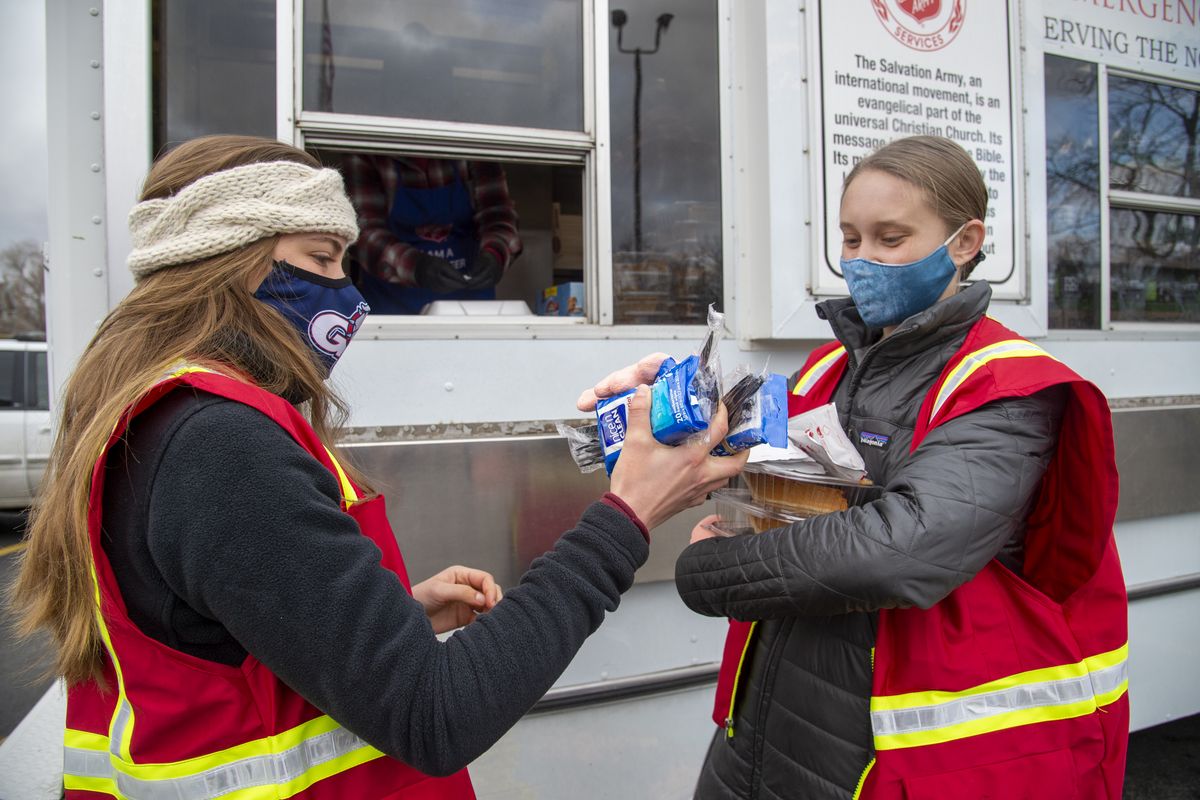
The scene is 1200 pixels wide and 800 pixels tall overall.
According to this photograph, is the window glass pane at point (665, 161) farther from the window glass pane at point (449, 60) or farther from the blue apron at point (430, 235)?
the blue apron at point (430, 235)

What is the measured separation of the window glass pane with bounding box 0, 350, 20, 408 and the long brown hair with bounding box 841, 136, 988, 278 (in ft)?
25.5

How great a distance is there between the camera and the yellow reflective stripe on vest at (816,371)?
1.69m

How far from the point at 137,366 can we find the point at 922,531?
3.55 ft

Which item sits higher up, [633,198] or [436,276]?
[633,198]

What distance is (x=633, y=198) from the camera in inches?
86.7

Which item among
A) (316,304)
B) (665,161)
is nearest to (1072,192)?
(665,161)

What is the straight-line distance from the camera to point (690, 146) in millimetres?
2248

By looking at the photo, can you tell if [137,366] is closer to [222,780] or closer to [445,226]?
[222,780]

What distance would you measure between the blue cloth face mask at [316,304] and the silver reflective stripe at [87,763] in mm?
579

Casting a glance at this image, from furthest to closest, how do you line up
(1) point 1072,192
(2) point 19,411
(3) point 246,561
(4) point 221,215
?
(2) point 19,411, (1) point 1072,192, (4) point 221,215, (3) point 246,561

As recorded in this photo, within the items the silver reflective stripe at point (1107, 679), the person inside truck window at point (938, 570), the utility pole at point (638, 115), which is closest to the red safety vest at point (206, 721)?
the person inside truck window at point (938, 570)

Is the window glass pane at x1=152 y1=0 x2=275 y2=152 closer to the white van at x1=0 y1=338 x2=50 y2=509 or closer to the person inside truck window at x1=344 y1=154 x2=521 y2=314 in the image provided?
the person inside truck window at x1=344 y1=154 x2=521 y2=314

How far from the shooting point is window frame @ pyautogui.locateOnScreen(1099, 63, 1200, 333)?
9.31ft

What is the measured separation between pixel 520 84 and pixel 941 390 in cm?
140
